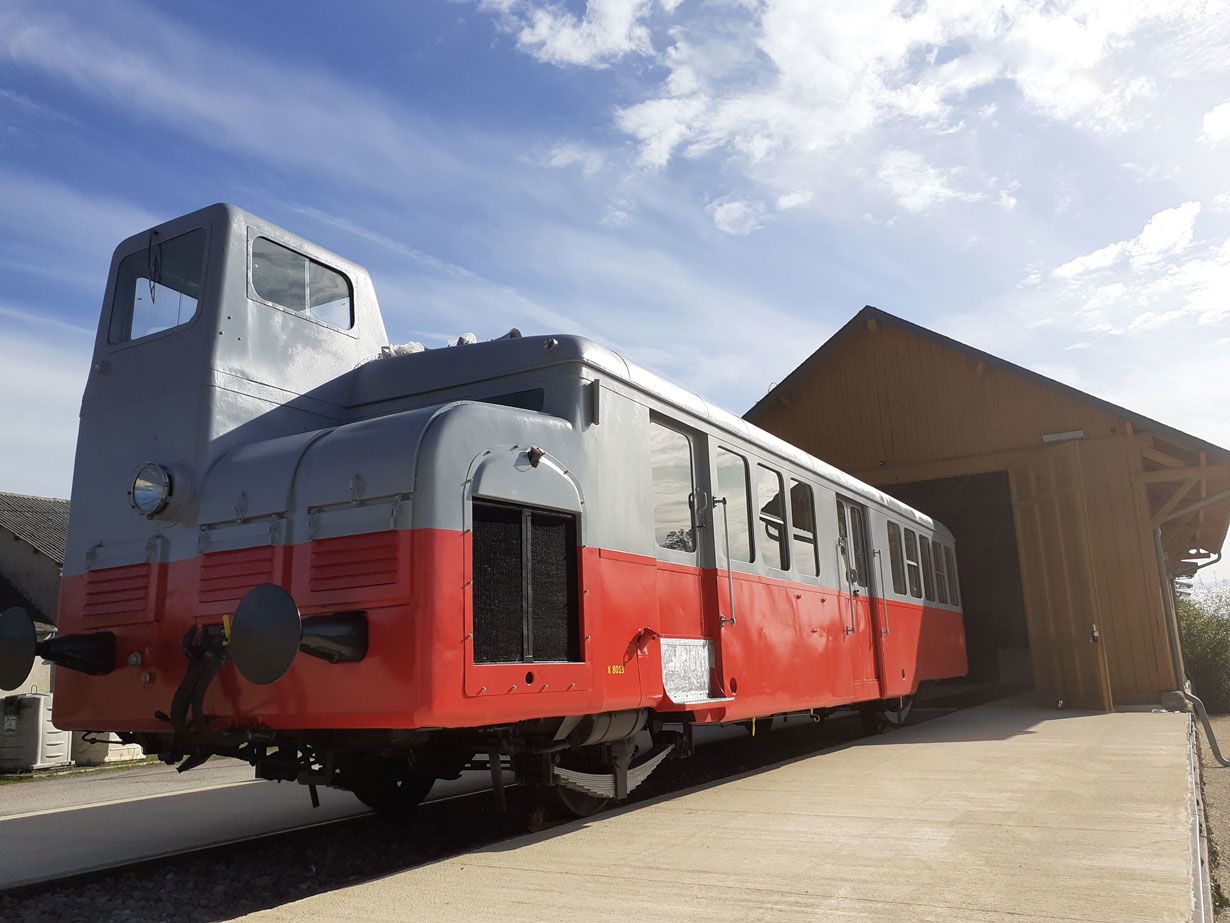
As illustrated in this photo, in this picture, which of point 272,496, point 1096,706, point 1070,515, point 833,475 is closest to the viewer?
point 272,496

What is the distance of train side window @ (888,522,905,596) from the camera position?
1108cm

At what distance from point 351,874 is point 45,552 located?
53.0ft

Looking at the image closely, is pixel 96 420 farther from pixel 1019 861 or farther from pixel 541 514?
pixel 1019 861

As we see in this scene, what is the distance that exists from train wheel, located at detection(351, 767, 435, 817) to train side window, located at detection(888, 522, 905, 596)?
20.7ft

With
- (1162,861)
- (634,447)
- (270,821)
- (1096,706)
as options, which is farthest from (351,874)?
(1096,706)

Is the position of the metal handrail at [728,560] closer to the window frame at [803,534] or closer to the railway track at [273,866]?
the window frame at [803,534]

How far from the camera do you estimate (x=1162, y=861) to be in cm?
414

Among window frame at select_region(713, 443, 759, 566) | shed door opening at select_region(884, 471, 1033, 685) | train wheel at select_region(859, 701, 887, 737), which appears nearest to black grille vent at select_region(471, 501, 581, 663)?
window frame at select_region(713, 443, 759, 566)

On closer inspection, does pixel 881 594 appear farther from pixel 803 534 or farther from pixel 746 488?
pixel 746 488

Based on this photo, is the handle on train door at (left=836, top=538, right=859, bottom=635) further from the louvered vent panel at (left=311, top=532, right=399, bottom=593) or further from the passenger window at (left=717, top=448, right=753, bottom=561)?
the louvered vent panel at (left=311, top=532, right=399, bottom=593)

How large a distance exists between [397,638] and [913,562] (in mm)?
9361

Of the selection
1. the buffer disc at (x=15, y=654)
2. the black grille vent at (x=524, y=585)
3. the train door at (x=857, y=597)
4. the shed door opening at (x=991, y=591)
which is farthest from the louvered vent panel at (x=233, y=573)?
the shed door opening at (x=991, y=591)

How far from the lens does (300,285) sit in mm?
5844

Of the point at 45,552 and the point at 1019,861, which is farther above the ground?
the point at 45,552
